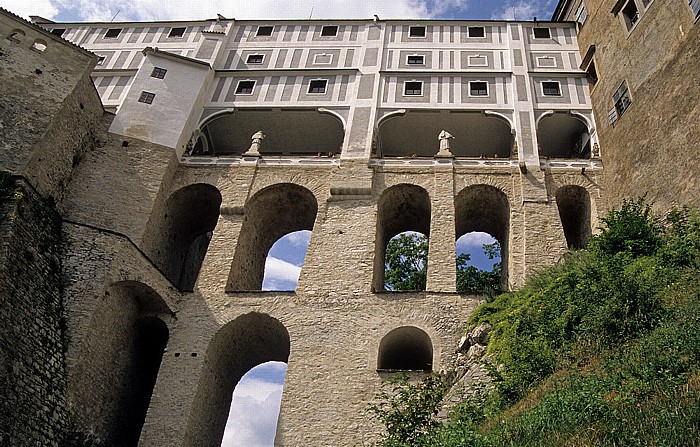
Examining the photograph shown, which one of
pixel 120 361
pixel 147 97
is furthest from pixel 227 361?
pixel 147 97

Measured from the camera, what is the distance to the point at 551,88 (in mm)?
23844

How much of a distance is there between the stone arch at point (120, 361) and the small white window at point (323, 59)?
1292 cm

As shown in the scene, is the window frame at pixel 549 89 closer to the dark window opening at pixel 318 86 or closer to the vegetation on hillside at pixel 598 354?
the vegetation on hillside at pixel 598 354

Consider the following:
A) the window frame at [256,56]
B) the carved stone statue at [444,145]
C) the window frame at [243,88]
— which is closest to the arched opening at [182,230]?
the window frame at [243,88]

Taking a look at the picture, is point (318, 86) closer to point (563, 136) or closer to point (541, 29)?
point (563, 136)

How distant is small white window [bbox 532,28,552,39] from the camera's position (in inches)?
1032

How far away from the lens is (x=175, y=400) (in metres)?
15.4

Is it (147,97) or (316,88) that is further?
(316,88)

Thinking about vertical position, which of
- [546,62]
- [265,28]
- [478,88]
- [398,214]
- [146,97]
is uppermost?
[265,28]

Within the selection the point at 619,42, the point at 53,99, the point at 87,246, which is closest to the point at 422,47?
the point at 619,42

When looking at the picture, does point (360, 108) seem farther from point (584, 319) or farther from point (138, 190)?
point (584, 319)

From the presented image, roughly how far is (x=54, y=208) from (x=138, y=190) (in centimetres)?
317

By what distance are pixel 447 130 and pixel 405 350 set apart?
387 inches

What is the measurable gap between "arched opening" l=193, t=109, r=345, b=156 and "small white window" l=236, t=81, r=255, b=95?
990 millimetres
